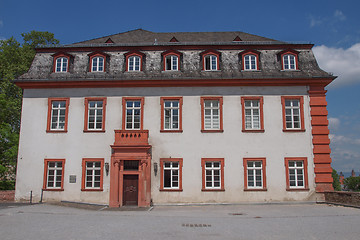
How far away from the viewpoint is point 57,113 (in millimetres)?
22031

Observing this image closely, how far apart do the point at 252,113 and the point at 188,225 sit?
1084cm

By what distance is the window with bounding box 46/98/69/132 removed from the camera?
21.8 meters

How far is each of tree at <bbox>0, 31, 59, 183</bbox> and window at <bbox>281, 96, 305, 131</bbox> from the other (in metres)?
22.8

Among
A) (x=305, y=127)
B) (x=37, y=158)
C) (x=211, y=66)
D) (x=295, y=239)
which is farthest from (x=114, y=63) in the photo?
(x=295, y=239)

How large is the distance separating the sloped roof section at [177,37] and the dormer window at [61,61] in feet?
11.6

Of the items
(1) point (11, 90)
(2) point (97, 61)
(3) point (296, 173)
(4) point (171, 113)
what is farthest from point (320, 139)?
(1) point (11, 90)

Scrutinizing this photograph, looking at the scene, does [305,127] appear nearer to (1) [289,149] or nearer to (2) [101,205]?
(1) [289,149]

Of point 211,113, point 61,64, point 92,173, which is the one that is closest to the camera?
point 92,173

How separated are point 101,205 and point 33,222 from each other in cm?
722

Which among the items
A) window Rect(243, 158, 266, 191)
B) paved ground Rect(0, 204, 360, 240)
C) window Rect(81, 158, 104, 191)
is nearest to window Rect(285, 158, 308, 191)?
window Rect(243, 158, 266, 191)

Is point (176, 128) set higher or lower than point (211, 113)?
lower

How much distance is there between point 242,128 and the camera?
2136 cm

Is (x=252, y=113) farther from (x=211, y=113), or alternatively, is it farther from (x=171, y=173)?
(x=171, y=173)

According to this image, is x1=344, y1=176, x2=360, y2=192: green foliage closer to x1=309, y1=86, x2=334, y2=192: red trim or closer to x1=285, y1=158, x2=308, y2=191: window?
x1=309, y1=86, x2=334, y2=192: red trim
